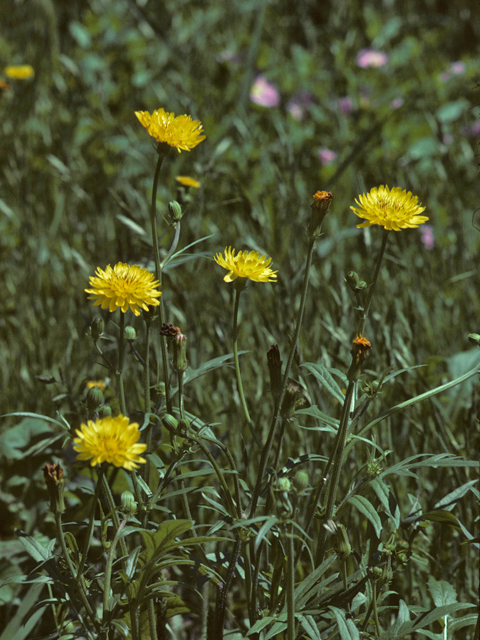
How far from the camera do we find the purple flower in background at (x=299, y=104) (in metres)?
3.12

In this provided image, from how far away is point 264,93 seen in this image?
3178mm

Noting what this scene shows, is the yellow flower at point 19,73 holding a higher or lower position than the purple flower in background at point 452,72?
lower

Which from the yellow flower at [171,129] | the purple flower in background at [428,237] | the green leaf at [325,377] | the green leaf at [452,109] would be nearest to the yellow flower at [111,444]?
the green leaf at [325,377]

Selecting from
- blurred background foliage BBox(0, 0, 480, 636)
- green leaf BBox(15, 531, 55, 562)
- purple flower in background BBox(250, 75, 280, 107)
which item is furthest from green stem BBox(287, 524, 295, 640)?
purple flower in background BBox(250, 75, 280, 107)

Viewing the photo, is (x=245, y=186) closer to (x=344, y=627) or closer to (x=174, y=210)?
(x=174, y=210)

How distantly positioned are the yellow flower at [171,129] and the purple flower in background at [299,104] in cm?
219

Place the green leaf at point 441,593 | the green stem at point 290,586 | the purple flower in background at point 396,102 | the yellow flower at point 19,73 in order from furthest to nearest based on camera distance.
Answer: the purple flower in background at point 396,102, the yellow flower at point 19,73, the green leaf at point 441,593, the green stem at point 290,586

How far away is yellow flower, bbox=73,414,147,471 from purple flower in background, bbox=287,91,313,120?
2.54m

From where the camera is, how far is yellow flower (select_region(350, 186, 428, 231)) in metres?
0.91

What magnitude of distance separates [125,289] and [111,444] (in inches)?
9.1

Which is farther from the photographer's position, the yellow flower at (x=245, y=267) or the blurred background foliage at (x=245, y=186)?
the blurred background foliage at (x=245, y=186)

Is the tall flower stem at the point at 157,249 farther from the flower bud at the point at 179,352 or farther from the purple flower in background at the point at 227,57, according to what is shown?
the purple flower in background at the point at 227,57

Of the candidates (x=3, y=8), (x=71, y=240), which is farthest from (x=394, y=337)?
(x=3, y=8)

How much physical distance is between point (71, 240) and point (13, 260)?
8.0 inches
